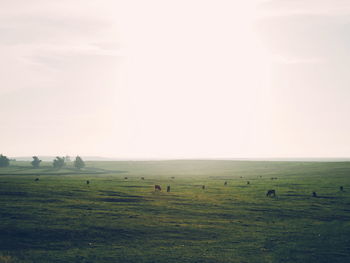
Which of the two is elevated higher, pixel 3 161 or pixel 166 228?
pixel 3 161

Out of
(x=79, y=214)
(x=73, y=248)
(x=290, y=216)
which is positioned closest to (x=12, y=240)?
(x=73, y=248)

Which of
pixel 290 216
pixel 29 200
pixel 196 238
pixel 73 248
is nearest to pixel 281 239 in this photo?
pixel 196 238

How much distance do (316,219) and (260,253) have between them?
18.2 meters

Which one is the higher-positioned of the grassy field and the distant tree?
the distant tree

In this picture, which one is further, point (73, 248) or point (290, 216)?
point (290, 216)

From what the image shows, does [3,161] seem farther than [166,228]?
Yes

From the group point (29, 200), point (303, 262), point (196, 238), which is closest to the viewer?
point (303, 262)

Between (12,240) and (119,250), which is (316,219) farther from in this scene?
(12,240)

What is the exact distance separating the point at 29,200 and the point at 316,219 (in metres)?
42.2

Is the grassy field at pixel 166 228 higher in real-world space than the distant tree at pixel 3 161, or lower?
lower

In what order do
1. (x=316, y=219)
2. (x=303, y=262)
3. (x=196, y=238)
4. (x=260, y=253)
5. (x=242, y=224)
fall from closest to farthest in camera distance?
(x=303, y=262) < (x=260, y=253) < (x=196, y=238) < (x=242, y=224) < (x=316, y=219)

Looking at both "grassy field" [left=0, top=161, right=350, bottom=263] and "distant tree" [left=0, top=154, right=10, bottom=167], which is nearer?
"grassy field" [left=0, top=161, right=350, bottom=263]

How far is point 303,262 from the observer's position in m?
30.2

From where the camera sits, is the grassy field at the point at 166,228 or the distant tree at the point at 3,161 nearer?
the grassy field at the point at 166,228
